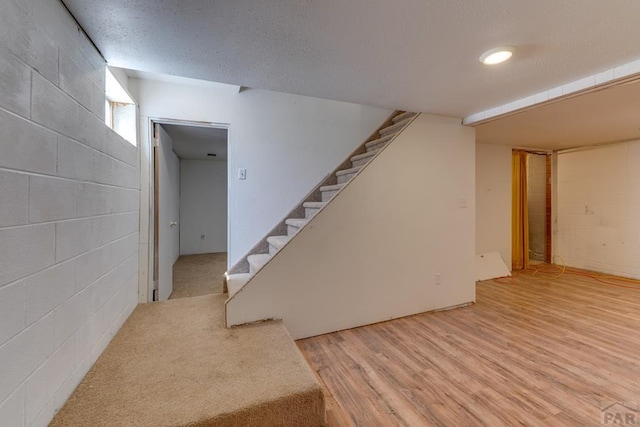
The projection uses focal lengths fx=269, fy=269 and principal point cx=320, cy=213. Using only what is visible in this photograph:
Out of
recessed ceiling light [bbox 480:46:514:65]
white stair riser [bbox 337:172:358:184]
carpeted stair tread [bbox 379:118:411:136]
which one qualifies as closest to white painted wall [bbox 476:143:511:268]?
carpeted stair tread [bbox 379:118:411:136]

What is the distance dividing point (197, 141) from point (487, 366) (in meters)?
4.49

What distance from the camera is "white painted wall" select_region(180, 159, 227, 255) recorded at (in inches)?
236

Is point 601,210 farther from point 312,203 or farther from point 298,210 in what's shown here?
point 298,210

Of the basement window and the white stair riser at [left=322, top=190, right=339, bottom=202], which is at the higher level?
the basement window

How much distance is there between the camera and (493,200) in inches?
181

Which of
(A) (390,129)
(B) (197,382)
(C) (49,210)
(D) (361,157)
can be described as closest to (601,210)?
(A) (390,129)

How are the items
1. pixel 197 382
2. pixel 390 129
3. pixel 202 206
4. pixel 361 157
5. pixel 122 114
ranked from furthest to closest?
pixel 202 206 < pixel 390 129 < pixel 361 157 < pixel 122 114 < pixel 197 382

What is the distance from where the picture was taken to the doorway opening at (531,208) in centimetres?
481

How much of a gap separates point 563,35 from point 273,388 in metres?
2.53

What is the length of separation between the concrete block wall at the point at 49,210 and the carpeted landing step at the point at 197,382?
139 millimetres

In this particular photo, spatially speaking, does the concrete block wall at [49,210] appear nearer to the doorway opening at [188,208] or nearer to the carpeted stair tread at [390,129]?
the doorway opening at [188,208]

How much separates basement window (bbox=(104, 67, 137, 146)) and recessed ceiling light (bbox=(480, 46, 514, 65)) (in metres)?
2.77

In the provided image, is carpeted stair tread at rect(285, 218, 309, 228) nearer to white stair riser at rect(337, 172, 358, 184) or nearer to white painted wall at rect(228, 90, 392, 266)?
white painted wall at rect(228, 90, 392, 266)

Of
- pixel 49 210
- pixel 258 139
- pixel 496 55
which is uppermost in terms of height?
pixel 496 55
